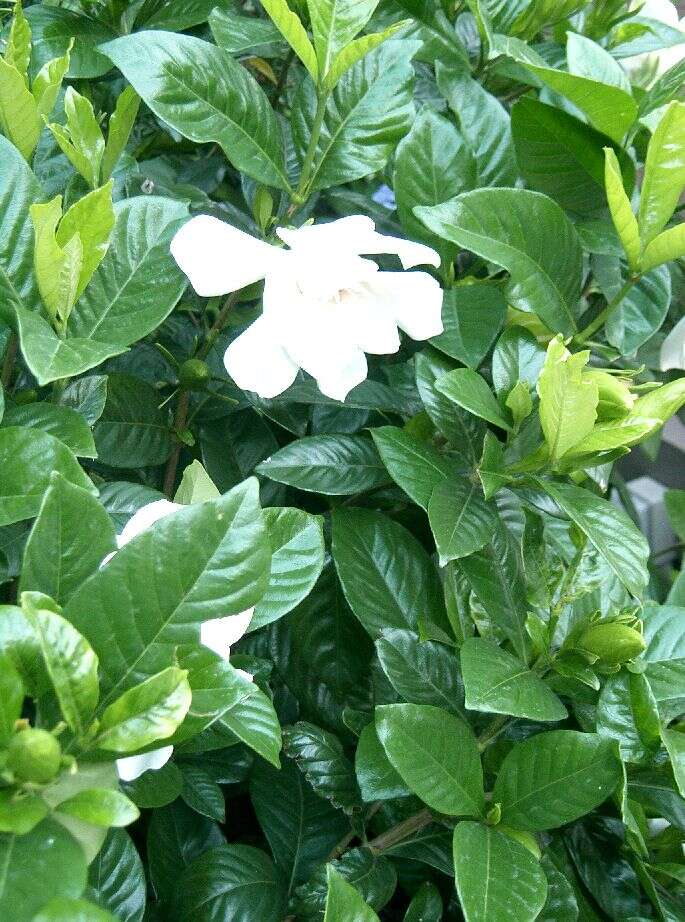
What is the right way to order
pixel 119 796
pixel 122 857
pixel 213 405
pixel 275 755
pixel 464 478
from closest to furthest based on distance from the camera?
pixel 119 796, pixel 275 755, pixel 122 857, pixel 464 478, pixel 213 405

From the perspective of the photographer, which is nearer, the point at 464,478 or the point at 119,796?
the point at 119,796

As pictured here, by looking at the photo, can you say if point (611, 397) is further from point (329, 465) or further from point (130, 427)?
point (130, 427)

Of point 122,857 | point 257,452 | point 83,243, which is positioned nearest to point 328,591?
point 257,452

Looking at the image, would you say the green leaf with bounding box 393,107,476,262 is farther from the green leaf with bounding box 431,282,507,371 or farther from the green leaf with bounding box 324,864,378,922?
the green leaf with bounding box 324,864,378,922

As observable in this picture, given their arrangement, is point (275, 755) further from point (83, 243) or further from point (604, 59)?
point (604, 59)

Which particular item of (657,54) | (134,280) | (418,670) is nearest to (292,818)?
(418,670)
